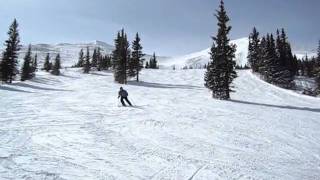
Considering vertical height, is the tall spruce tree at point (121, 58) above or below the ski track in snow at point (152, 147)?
above

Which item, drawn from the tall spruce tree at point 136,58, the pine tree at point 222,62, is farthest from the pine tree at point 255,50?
the pine tree at point 222,62

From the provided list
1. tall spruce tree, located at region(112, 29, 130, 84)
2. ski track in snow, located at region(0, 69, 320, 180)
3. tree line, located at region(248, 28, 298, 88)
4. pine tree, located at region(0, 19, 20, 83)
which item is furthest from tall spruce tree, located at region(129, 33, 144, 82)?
ski track in snow, located at region(0, 69, 320, 180)

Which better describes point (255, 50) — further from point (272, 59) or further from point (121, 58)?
point (121, 58)

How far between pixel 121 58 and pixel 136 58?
15.7 feet

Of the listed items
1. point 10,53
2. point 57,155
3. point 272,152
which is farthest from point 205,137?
point 10,53

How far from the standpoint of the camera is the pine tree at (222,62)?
32.5 meters

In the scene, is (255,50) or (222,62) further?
(255,50)

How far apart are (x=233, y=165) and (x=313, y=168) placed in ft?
9.33

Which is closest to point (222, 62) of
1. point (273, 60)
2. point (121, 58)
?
point (121, 58)

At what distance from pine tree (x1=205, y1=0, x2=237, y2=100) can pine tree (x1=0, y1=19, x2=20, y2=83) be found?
39586 millimetres

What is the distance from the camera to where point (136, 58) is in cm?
6056

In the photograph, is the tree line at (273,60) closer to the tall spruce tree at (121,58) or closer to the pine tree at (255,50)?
the pine tree at (255,50)

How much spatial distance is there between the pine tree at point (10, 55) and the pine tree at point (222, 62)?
39.6m

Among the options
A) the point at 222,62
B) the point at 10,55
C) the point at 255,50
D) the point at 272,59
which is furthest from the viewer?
the point at 255,50
